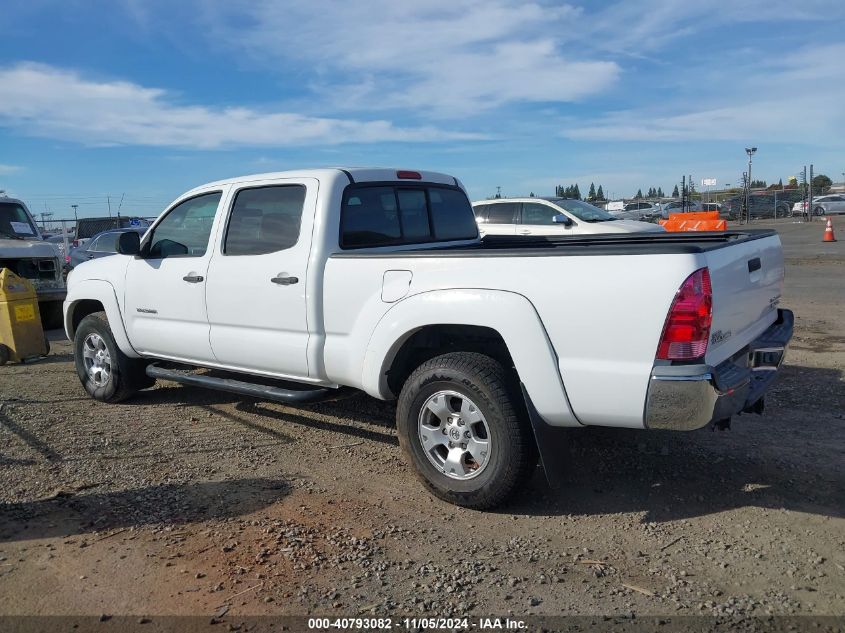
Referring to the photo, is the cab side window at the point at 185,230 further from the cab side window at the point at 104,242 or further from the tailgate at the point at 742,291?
the cab side window at the point at 104,242

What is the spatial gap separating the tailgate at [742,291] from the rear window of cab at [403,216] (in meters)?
2.32

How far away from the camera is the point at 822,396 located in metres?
A: 6.12

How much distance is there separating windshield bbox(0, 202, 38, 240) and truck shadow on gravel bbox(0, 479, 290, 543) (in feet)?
30.2

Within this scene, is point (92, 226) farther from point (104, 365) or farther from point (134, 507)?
point (134, 507)

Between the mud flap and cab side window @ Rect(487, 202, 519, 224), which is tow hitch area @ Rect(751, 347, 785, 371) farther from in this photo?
cab side window @ Rect(487, 202, 519, 224)

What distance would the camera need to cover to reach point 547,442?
3.96 m

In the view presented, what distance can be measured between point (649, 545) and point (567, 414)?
30.5 inches

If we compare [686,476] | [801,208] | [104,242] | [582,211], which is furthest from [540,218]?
[801,208]

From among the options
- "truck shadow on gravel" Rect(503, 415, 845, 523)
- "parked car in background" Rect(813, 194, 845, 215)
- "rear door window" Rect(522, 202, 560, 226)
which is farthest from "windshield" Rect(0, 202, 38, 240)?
"parked car in background" Rect(813, 194, 845, 215)

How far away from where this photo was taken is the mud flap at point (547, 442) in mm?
3916

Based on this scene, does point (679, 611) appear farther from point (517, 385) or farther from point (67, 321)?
point (67, 321)

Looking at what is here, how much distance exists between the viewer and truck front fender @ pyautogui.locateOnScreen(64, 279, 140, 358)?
21.1 feet

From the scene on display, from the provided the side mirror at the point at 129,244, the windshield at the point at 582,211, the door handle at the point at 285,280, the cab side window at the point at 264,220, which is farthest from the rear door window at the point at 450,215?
the windshield at the point at 582,211

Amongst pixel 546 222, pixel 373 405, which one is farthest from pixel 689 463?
pixel 546 222
